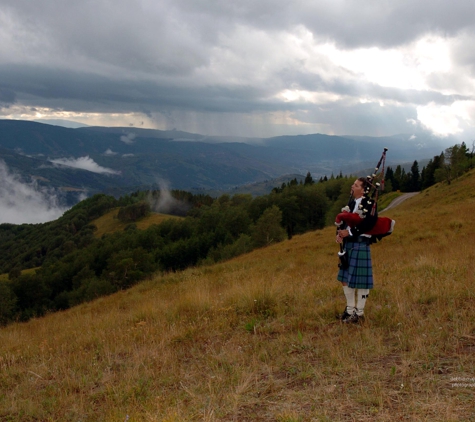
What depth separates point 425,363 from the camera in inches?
182

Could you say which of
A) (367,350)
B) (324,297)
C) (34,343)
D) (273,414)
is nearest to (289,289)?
(324,297)

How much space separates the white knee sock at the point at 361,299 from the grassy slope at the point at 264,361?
0.21 meters

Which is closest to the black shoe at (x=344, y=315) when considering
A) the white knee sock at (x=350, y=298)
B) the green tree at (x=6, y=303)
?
the white knee sock at (x=350, y=298)

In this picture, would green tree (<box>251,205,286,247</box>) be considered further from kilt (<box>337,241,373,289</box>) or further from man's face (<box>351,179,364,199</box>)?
man's face (<box>351,179,364,199</box>)

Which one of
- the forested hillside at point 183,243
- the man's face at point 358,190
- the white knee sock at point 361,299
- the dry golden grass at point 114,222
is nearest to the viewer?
the man's face at point 358,190

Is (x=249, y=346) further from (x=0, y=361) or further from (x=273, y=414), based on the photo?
(x=0, y=361)

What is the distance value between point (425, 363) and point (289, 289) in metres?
4.67

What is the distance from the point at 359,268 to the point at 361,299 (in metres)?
0.60

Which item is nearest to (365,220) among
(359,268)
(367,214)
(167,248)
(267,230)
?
(367,214)

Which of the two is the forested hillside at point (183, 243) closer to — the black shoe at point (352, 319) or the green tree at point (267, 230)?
the green tree at point (267, 230)

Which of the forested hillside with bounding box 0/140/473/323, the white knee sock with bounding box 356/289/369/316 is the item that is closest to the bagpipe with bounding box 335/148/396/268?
the white knee sock with bounding box 356/289/369/316

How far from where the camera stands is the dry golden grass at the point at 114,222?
5438 inches

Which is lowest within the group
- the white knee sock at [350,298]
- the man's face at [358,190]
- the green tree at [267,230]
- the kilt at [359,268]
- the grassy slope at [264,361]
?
the green tree at [267,230]

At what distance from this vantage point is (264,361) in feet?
17.4
